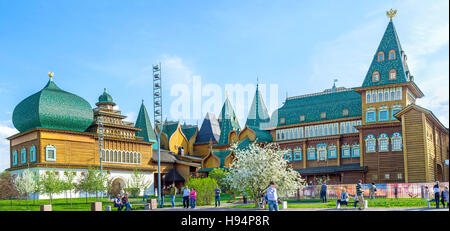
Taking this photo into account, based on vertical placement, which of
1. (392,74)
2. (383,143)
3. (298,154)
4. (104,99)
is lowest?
(298,154)

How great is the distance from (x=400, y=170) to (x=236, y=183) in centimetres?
2299

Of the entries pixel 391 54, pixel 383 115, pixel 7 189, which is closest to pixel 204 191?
pixel 7 189

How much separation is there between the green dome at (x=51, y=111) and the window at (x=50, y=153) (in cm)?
214

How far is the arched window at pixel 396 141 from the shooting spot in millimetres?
44094

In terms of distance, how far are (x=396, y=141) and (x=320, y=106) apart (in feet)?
42.0

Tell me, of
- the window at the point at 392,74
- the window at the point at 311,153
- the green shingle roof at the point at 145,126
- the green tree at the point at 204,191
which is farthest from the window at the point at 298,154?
the green tree at the point at 204,191

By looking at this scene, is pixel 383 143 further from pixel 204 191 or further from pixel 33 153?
pixel 33 153

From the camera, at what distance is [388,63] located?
4631 centimetres

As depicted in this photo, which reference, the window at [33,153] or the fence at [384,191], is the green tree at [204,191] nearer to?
the fence at [384,191]

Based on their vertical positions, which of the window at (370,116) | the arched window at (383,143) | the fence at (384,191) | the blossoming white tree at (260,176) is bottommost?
the fence at (384,191)

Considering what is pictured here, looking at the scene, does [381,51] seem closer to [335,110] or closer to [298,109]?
[335,110]

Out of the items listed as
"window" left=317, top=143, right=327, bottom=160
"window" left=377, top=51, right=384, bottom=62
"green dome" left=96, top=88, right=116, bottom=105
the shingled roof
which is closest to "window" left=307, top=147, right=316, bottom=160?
"window" left=317, top=143, right=327, bottom=160

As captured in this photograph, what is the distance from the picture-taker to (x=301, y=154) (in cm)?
5447
